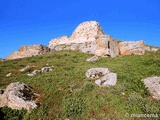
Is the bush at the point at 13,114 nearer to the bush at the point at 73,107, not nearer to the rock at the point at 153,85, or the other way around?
the bush at the point at 73,107

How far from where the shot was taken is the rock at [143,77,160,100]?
54.9 feet

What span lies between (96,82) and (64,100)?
4623 mm

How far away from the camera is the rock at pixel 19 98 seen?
15.3 metres

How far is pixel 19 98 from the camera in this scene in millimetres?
15617

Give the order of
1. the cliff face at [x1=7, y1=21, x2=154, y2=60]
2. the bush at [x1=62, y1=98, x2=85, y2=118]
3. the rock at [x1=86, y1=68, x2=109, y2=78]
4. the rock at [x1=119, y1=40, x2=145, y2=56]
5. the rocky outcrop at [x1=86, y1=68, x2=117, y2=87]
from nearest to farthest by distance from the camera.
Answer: the bush at [x1=62, y1=98, x2=85, y2=118] → the rocky outcrop at [x1=86, y1=68, x2=117, y2=87] → the rock at [x1=86, y1=68, x2=109, y2=78] → the rock at [x1=119, y1=40, x2=145, y2=56] → the cliff face at [x1=7, y1=21, x2=154, y2=60]

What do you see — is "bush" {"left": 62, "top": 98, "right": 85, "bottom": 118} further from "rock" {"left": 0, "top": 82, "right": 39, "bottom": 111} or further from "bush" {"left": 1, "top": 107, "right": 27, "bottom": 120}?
"bush" {"left": 1, "top": 107, "right": 27, "bottom": 120}

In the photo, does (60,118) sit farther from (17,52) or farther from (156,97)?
(17,52)

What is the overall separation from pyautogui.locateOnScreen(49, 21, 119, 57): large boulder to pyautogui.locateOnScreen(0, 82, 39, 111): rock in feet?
78.7

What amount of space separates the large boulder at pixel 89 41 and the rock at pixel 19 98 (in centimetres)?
2399

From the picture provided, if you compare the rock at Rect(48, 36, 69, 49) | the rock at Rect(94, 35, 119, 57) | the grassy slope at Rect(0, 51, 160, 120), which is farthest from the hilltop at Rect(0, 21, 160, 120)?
the rock at Rect(48, 36, 69, 49)

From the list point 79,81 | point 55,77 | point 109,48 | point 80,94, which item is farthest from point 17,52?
point 80,94

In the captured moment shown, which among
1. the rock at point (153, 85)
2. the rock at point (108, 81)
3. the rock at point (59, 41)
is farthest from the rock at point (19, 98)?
the rock at point (59, 41)

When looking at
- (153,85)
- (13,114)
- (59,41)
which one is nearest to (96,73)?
(153,85)

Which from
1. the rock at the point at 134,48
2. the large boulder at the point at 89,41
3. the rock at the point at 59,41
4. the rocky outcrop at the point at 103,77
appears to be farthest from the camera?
the rock at the point at 59,41
